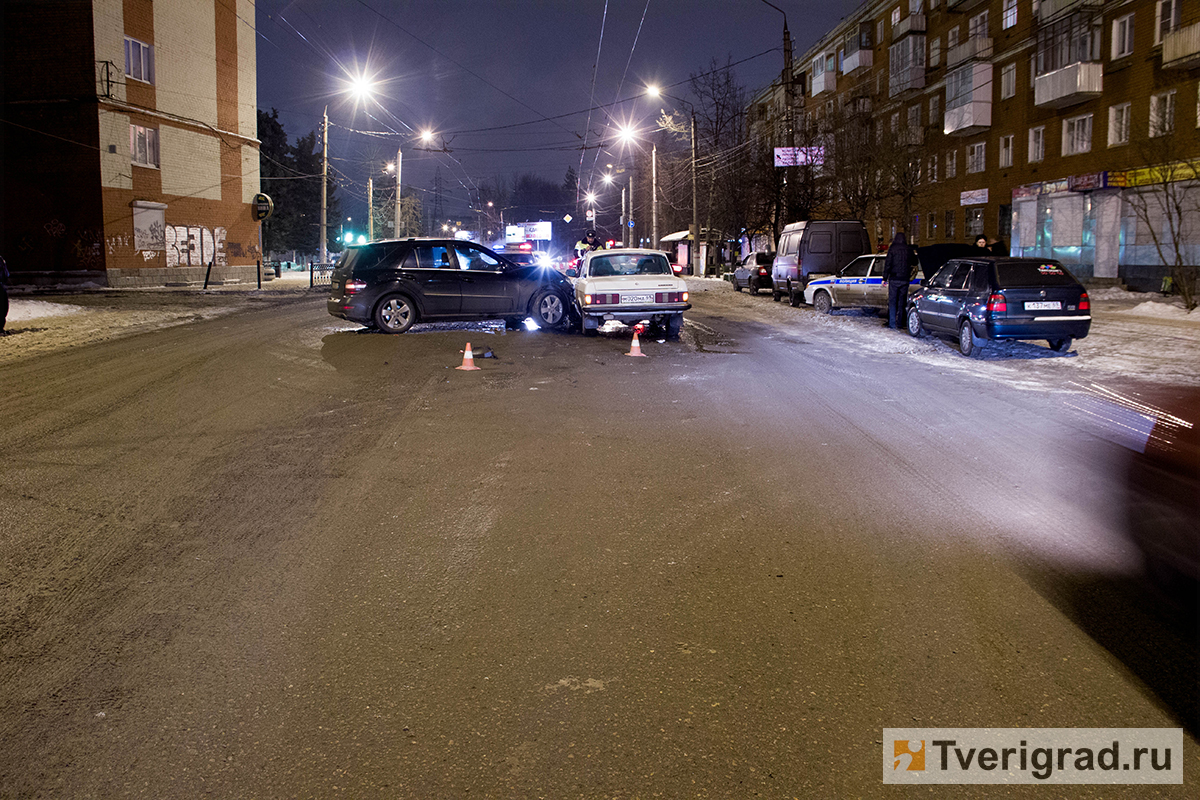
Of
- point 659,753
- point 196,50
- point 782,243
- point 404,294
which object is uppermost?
point 196,50

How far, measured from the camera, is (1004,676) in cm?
350

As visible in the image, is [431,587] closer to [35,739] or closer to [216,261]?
[35,739]

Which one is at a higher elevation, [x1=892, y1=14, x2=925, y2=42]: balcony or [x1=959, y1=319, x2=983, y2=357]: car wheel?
[x1=892, y1=14, x2=925, y2=42]: balcony

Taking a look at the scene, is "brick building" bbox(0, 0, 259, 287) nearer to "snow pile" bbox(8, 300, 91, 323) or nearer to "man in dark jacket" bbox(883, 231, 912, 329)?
"snow pile" bbox(8, 300, 91, 323)

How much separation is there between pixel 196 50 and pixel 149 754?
4305 centimetres

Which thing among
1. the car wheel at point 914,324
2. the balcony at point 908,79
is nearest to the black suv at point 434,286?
the car wheel at point 914,324

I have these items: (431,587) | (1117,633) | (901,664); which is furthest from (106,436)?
(1117,633)

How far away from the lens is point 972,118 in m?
37.6

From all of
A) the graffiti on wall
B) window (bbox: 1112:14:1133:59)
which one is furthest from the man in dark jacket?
the graffiti on wall

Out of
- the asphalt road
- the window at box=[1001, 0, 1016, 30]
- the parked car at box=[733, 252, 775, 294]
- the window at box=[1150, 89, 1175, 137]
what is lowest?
the asphalt road

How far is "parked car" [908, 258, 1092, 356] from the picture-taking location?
43.3 feet

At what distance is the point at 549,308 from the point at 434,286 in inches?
90.6

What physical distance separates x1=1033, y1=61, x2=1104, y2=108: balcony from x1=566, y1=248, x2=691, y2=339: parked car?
22.2 m

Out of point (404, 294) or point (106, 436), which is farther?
point (404, 294)
